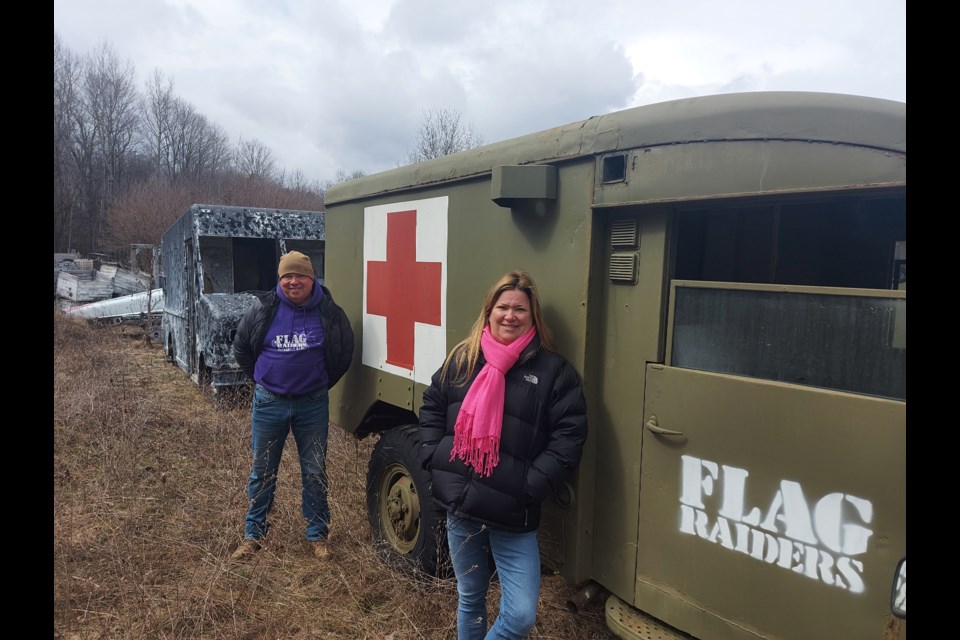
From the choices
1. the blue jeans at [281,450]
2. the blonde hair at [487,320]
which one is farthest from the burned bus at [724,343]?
the blue jeans at [281,450]

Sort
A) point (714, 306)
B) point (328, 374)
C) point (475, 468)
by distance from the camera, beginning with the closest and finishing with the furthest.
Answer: point (714, 306), point (475, 468), point (328, 374)

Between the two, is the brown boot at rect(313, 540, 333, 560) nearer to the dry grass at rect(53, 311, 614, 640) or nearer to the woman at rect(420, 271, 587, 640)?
the dry grass at rect(53, 311, 614, 640)

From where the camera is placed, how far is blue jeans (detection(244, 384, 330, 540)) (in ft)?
11.2

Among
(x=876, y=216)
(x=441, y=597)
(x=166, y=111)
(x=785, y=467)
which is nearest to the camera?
(x=785, y=467)

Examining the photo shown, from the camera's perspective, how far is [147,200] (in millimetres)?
27625

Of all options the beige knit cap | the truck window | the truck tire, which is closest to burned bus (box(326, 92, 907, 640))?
the truck window

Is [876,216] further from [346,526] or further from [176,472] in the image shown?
[176,472]

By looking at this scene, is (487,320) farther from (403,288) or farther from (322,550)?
(322,550)

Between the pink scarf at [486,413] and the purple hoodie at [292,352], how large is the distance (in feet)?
4.87

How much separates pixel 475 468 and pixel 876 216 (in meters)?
1.77

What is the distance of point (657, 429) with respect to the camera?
6.80 ft

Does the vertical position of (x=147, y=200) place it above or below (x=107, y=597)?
above
